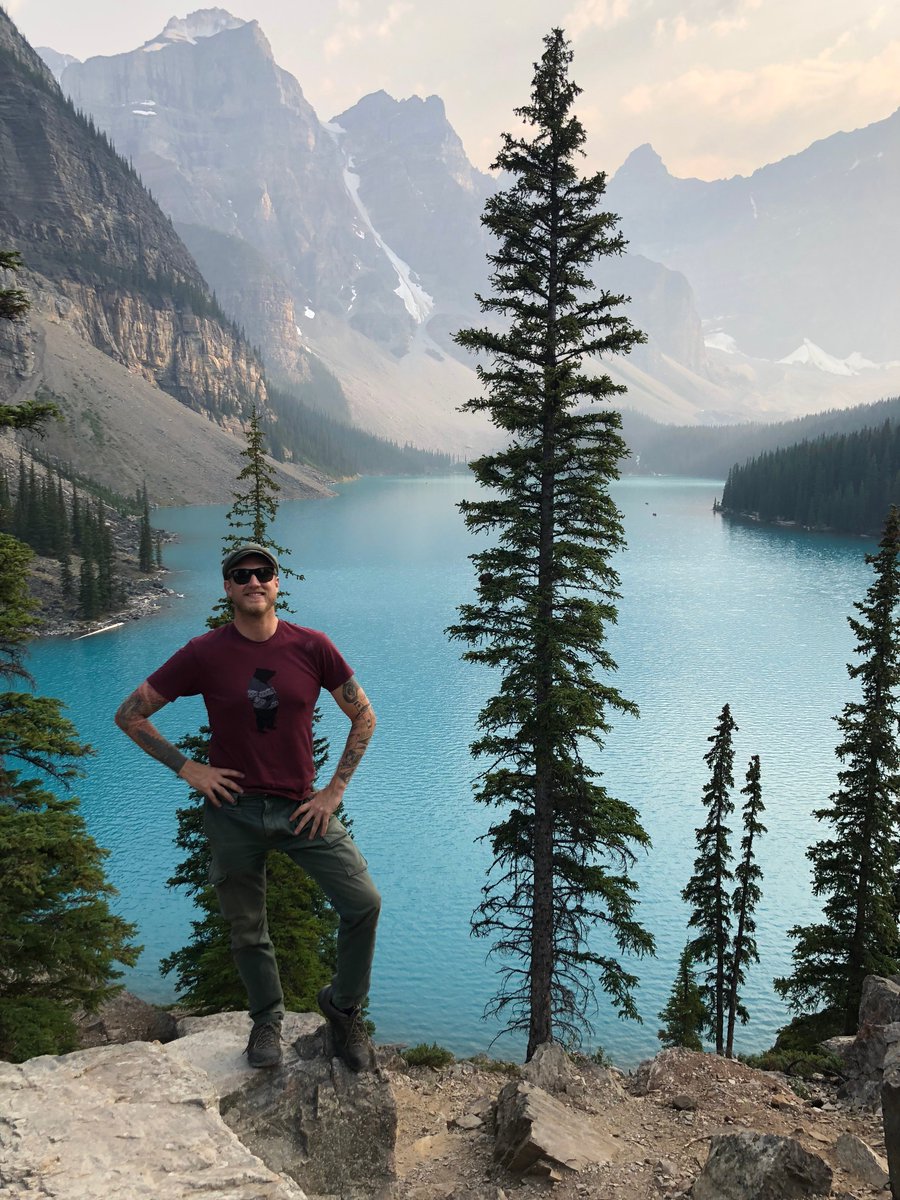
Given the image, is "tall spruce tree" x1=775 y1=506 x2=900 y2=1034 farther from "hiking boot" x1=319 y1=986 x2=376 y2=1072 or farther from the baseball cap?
the baseball cap

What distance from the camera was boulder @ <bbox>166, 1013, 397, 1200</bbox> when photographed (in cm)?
613

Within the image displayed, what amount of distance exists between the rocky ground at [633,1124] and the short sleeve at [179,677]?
5361 millimetres

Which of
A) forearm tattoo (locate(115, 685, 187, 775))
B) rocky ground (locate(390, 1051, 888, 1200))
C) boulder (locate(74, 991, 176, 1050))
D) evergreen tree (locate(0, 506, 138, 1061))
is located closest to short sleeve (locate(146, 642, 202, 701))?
forearm tattoo (locate(115, 685, 187, 775))

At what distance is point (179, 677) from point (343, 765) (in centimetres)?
156

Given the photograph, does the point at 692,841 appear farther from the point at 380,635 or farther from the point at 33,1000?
the point at 380,635

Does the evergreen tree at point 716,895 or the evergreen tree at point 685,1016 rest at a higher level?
the evergreen tree at point 716,895

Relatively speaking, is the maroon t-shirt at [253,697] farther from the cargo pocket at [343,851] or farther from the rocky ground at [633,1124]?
the rocky ground at [633,1124]

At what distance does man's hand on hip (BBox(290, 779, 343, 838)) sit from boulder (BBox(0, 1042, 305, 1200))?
7.21 feet

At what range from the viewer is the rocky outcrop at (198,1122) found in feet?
15.4

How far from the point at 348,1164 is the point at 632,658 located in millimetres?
58204

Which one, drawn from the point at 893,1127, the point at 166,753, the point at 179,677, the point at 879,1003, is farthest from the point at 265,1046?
the point at 879,1003

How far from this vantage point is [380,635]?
69562mm

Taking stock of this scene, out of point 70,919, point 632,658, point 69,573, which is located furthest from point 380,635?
point 70,919

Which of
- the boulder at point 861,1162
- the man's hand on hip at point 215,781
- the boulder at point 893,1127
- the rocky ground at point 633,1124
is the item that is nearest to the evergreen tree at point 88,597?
the rocky ground at point 633,1124
